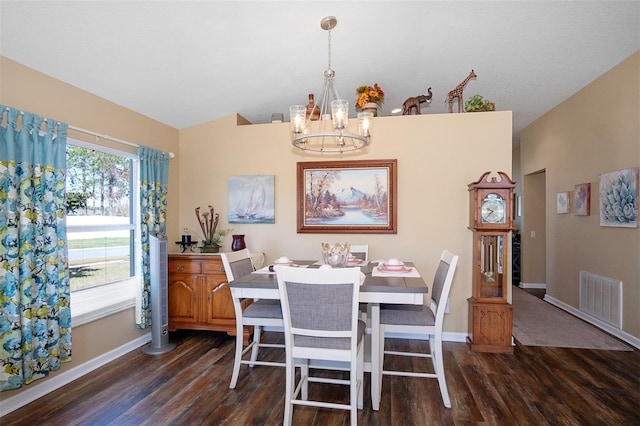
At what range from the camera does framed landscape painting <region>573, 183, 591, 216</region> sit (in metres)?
4.15

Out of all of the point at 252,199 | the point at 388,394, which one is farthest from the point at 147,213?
the point at 388,394

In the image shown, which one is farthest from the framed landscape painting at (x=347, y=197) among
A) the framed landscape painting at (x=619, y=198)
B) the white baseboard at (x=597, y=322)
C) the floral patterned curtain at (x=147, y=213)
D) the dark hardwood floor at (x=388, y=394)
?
the white baseboard at (x=597, y=322)

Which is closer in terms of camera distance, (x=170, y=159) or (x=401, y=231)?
(x=401, y=231)

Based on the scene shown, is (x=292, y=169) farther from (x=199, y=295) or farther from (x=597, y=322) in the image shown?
(x=597, y=322)

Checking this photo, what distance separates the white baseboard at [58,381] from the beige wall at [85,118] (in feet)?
0.10

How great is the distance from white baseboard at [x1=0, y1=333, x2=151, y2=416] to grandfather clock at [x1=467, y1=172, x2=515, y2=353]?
347cm

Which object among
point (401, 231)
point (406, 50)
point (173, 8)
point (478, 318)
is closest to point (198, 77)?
point (173, 8)

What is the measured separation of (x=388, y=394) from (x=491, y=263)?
5.65 feet

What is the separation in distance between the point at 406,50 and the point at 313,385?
3154mm

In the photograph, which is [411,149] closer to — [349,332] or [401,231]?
[401,231]

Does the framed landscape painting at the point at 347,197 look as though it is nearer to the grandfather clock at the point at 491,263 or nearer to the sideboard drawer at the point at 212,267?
the grandfather clock at the point at 491,263

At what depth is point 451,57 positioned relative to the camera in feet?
11.1

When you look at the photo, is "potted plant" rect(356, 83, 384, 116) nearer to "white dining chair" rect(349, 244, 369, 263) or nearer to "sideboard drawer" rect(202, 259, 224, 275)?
"white dining chair" rect(349, 244, 369, 263)

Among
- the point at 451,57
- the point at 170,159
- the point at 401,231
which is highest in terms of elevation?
the point at 451,57
